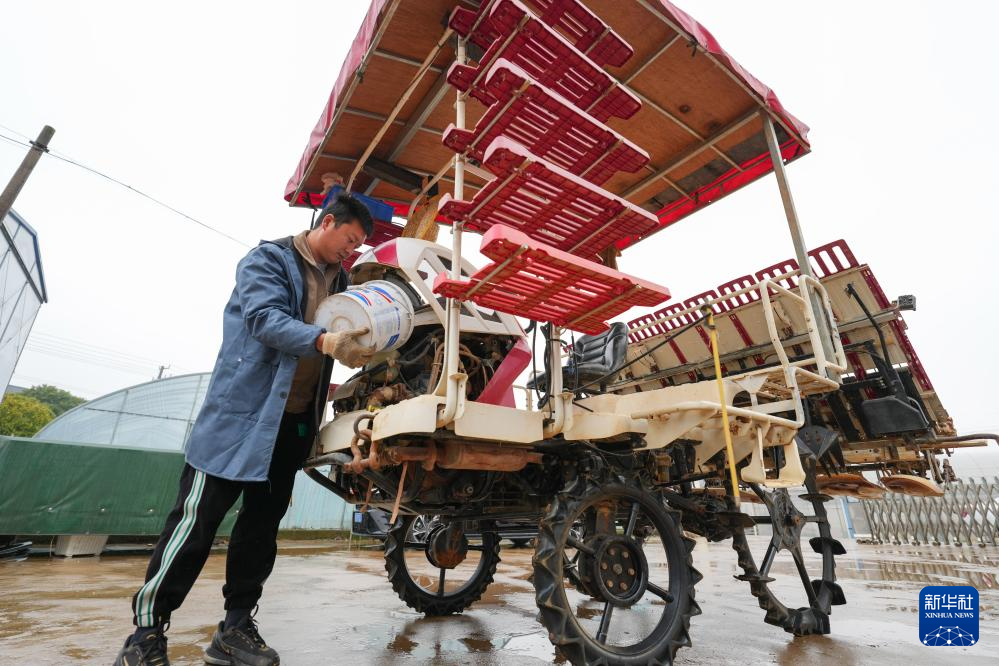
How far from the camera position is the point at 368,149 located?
3387 mm

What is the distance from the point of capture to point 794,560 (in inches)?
127

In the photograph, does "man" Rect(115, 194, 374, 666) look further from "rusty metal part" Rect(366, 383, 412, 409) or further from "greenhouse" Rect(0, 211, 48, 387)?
"greenhouse" Rect(0, 211, 48, 387)

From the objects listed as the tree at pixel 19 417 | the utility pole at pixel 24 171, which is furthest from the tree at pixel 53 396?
the utility pole at pixel 24 171

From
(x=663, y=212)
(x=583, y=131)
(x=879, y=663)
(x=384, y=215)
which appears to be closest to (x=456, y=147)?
(x=583, y=131)

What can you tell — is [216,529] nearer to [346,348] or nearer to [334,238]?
[346,348]

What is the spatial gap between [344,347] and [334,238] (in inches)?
29.2

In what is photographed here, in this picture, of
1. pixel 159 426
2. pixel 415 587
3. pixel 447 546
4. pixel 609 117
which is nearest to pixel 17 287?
pixel 159 426

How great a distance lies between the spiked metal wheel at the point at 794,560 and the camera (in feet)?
9.57

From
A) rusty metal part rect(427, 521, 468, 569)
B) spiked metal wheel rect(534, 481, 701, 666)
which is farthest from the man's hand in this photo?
rusty metal part rect(427, 521, 468, 569)

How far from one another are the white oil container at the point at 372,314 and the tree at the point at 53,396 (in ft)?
193

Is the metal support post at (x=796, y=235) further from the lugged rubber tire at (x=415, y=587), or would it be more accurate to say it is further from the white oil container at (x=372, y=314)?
the lugged rubber tire at (x=415, y=587)

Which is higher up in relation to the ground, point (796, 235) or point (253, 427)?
point (796, 235)

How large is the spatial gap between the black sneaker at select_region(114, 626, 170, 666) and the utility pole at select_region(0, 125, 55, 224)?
30.7ft

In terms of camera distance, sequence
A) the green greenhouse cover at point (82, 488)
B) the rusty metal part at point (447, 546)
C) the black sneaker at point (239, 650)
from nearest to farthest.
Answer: the black sneaker at point (239, 650), the rusty metal part at point (447, 546), the green greenhouse cover at point (82, 488)
